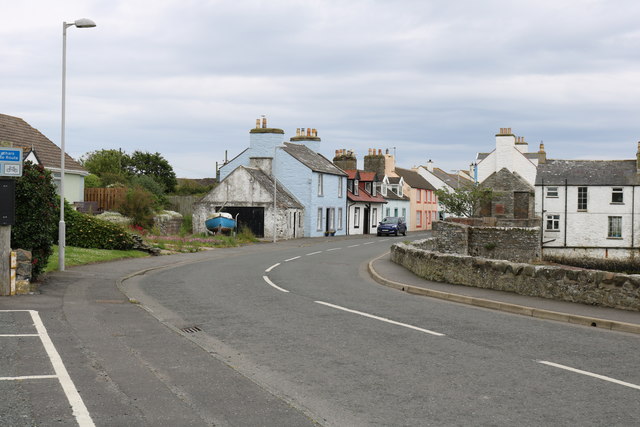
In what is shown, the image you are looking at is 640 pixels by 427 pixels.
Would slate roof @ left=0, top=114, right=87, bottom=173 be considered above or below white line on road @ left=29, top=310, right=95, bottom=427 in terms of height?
above

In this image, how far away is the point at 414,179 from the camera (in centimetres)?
8500

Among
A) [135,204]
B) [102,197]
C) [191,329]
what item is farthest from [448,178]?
[191,329]

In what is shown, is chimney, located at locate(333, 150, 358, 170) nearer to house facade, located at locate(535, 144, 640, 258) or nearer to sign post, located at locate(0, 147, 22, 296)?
house facade, located at locate(535, 144, 640, 258)

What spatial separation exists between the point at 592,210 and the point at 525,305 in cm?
4735

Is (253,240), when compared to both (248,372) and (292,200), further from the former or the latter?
(248,372)

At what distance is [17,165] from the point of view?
14.8 meters

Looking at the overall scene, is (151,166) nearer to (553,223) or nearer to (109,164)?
(109,164)

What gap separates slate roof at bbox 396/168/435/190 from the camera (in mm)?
81438

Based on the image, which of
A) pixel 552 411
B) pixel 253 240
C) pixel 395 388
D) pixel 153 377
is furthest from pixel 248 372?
pixel 253 240

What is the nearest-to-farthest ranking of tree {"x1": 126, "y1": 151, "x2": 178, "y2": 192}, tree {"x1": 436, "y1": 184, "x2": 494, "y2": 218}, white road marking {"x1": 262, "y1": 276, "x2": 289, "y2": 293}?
white road marking {"x1": 262, "y1": 276, "x2": 289, "y2": 293} < tree {"x1": 436, "y1": 184, "x2": 494, "y2": 218} < tree {"x1": 126, "y1": 151, "x2": 178, "y2": 192}

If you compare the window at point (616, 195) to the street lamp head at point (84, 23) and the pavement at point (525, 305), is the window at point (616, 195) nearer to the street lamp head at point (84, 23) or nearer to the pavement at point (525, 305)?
the pavement at point (525, 305)

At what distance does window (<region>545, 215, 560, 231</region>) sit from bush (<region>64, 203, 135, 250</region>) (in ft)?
136

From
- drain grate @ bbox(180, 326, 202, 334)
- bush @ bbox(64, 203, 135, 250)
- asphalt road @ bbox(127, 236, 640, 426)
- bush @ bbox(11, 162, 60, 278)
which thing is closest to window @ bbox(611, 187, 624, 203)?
bush @ bbox(64, 203, 135, 250)

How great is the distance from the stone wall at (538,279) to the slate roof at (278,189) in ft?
99.9
